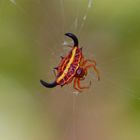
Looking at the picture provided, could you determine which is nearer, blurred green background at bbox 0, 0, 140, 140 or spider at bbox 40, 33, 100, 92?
spider at bbox 40, 33, 100, 92

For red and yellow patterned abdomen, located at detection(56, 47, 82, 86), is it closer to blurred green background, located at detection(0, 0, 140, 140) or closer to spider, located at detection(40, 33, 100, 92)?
spider, located at detection(40, 33, 100, 92)

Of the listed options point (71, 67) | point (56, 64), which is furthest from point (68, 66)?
Result: point (56, 64)

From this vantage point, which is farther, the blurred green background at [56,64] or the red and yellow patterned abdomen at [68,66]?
the blurred green background at [56,64]

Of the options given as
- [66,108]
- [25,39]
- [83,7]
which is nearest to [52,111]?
[66,108]

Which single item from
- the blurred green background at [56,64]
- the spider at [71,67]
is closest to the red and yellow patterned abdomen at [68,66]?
the spider at [71,67]

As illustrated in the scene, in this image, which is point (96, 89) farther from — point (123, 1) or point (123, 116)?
point (123, 1)

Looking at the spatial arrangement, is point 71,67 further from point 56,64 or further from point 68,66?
point 56,64

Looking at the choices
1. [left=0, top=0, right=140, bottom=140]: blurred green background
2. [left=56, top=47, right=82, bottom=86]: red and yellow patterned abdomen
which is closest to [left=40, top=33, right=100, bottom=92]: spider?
[left=56, top=47, right=82, bottom=86]: red and yellow patterned abdomen

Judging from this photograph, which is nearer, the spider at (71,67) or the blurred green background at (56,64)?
the spider at (71,67)

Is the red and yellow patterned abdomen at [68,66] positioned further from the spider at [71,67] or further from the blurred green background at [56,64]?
the blurred green background at [56,64]
